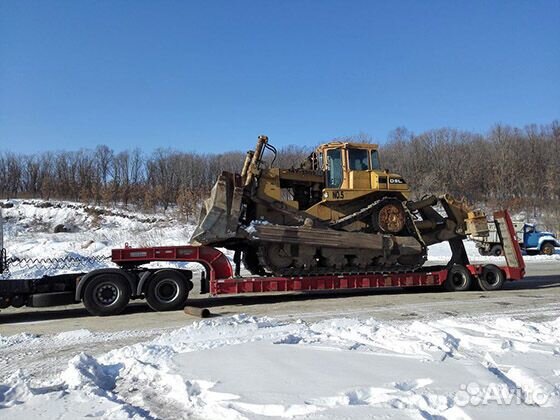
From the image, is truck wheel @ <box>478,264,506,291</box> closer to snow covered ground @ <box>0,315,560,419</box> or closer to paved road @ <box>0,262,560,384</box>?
paved road @ <box>0,262,560,384</box>

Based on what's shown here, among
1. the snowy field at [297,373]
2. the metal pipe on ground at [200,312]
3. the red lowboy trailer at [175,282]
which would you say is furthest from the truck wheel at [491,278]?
the metal pipe on ground at [200,312]

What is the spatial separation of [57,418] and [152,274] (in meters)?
6.17

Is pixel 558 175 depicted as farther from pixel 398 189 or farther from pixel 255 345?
pixel 255 345

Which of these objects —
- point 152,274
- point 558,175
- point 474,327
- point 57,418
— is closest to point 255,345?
point 57,418

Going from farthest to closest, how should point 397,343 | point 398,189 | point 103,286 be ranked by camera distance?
point 398,189 < point 103,286 < point 397,343

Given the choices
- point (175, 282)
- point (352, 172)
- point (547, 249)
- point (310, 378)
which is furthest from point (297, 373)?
point (547, 249)

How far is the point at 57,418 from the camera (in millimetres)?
4102

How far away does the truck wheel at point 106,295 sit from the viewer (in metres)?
9.73

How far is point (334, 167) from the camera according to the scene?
498 inches

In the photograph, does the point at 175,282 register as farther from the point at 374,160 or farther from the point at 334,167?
the point at 374,160

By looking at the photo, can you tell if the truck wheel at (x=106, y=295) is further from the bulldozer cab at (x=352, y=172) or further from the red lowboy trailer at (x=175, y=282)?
the bulldozer cab at (x=352, y=172)

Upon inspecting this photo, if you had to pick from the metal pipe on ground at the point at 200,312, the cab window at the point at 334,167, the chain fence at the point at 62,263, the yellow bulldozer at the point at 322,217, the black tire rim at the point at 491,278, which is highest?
the cab window at the point at 334,167

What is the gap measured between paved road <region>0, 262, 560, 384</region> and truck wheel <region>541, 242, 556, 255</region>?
18288mm

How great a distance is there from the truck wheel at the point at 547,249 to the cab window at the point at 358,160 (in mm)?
23029
